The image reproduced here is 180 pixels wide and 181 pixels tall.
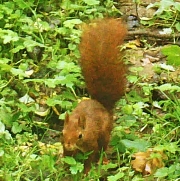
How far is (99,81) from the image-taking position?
12.7 ft

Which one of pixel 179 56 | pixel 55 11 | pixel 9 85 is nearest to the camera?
pixel 179 56

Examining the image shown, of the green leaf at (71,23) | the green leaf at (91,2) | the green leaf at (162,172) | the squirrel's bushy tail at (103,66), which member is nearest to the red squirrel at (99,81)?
the squirrel's bushy tail at (103,66)

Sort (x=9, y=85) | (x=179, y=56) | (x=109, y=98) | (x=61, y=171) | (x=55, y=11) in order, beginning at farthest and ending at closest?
(x=55, y=11)
(x=9, y=85)
(x=109, y=98)
(x=61, y=171)
(x=179, y=56)

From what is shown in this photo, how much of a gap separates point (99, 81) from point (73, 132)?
0.49 meters

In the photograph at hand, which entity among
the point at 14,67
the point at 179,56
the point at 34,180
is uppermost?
the point at 179,56

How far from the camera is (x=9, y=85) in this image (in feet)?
14.1

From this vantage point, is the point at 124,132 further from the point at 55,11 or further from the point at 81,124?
the point at 55,11

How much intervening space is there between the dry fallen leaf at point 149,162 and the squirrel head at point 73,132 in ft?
1.10

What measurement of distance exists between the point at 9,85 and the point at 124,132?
2.82 ft

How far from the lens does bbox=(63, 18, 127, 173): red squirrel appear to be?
11.8 feet

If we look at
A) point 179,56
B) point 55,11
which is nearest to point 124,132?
point 179,56

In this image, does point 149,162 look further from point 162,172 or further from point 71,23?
point 71,23

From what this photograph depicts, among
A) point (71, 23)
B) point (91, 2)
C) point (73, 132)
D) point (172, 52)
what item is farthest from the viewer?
point (91, 2)

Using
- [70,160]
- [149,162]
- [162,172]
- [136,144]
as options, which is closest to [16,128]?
[70,160]
